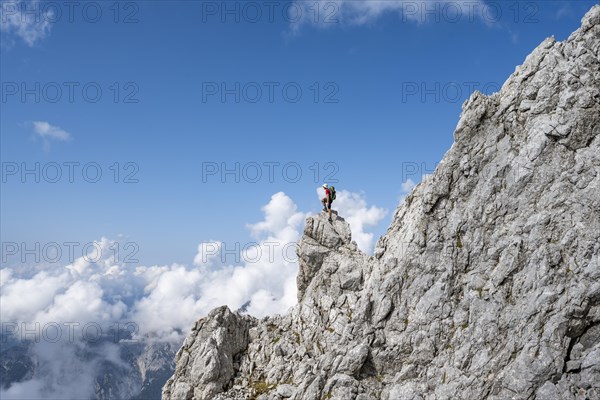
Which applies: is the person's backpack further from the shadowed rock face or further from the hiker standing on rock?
the shadowed rock face

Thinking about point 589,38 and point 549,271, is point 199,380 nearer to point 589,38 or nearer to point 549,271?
point 549,271

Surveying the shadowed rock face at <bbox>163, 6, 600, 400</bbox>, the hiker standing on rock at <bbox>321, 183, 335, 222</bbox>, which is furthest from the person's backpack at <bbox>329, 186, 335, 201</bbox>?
the shadowed rock face at <bbox>163, 6, 600, 400</bbox>

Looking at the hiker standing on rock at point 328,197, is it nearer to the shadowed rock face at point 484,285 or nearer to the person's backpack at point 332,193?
the person's backpack at point 332,193

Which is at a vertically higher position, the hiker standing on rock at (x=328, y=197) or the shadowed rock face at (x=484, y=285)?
the hiker standing on rock at (x=328, y=197)

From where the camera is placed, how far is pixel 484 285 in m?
36.0

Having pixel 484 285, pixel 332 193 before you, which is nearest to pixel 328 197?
pixel 332 193

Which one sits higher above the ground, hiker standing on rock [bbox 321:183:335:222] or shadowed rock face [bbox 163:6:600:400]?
hiker standing on rock [bbox 321:183:335:222]

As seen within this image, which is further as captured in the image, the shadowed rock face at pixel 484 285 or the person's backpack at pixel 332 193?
the person's backpack at pixel 332 193

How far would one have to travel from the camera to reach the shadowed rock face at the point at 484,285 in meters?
32.5

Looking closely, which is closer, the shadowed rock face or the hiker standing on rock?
the shadowed rock face

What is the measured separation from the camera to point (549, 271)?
3388 cm

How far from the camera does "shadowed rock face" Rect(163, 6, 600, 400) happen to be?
32469mm

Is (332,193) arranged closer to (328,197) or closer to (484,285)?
(328,197)

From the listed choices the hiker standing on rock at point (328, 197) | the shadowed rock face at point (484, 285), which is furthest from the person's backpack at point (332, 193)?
the shadowed rock face at point (484, 285)
